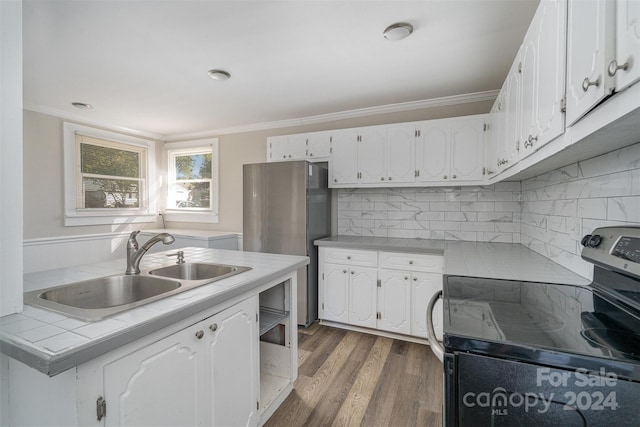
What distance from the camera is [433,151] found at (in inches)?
112

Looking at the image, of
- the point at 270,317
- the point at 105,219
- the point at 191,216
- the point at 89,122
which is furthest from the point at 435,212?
the point at 89,122

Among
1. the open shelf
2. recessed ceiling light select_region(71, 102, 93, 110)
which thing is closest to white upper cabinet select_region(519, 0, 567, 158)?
the open shelf

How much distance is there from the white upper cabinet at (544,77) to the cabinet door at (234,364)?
5.06 feet

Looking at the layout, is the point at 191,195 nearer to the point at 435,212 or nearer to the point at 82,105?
the point at 82,105

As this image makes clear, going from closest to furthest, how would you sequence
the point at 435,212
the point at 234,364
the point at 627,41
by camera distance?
the point at 627,41
the point at 234,364
the point at 435,212

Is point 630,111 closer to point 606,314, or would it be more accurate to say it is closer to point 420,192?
point 606,314

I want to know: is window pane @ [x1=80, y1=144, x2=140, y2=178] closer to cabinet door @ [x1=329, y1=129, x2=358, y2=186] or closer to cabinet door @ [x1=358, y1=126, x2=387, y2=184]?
cabinet door @ [x1=329, y1=129, x2=358, y2=186]

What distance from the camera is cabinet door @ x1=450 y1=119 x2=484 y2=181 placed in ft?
8.78

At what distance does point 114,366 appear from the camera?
89 cm

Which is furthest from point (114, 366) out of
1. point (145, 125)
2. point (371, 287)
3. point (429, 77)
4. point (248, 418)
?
point (145, 125)

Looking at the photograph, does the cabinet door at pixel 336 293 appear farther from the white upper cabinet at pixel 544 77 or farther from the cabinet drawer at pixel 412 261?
the white upper cabinet at pixel 544 77

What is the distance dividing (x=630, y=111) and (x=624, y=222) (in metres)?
0.78

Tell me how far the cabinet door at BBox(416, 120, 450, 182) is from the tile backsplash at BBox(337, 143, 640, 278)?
0.32 m

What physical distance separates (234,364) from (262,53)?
2113 mm
